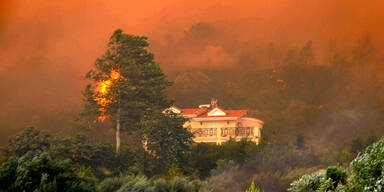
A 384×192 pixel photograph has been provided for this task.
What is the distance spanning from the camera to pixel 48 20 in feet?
252

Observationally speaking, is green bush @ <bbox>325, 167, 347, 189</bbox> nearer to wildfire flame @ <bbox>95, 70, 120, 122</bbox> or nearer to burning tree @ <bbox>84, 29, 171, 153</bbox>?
burning tree @ <bbox>84, 29, 171, 153</bbox>

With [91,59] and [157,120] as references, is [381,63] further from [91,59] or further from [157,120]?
[157,120]

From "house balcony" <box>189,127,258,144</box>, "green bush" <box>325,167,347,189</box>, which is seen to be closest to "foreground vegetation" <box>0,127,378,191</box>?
"house balcony" <box>189,127,258,144</box>

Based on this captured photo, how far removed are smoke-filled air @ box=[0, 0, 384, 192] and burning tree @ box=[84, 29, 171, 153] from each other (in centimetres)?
13

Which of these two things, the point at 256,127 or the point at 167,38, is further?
the point at 167,38

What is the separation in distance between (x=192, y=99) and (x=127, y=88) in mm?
34676

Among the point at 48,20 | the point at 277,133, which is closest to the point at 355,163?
the point at 277,133

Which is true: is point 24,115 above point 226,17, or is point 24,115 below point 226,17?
below

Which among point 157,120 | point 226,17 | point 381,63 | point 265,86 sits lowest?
point 157,120

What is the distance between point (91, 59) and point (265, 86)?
32.4m

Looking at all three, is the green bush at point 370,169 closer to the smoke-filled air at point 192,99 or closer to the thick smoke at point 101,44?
the smoke-filled air at point 192,99

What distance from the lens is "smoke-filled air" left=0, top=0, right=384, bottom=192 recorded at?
1215 inches

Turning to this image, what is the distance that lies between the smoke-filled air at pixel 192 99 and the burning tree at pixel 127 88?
5.2 inches

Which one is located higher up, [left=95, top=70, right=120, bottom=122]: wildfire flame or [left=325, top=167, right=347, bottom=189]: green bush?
[left=95, top=70, right=120, bottom=122]: wildfire flame
